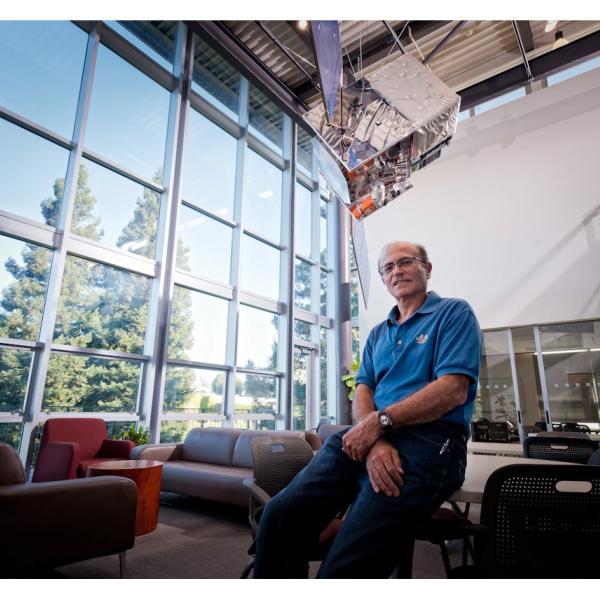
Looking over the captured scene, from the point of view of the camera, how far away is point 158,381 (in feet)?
19.3

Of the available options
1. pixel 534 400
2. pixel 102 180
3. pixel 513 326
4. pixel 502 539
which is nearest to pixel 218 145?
pixel 102 180

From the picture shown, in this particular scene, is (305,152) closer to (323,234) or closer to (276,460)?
(323,234)

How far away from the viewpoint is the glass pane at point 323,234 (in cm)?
970

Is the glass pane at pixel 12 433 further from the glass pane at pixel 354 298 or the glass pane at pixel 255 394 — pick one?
the glass pane at pixel 354 298

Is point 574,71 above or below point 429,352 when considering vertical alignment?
above

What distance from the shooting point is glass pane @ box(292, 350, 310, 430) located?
8219 mm

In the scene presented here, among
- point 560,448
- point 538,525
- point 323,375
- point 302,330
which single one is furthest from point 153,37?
point 538,525

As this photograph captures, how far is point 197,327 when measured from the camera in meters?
6.76

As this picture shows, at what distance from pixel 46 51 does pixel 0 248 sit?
282cm

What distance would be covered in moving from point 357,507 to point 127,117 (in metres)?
6.76

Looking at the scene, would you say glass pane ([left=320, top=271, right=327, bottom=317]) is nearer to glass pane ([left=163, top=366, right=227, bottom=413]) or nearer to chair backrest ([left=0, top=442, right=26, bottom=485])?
glass pane ([left=163, top=366, right=227, bottom=413])

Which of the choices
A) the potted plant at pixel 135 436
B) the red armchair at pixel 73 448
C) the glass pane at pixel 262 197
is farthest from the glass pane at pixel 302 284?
the red armchair at pixel 73 448

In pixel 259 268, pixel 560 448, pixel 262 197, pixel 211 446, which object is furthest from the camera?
pixel 262 197

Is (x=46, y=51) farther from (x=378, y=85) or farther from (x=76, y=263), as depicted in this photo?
(x=378, y=85)
